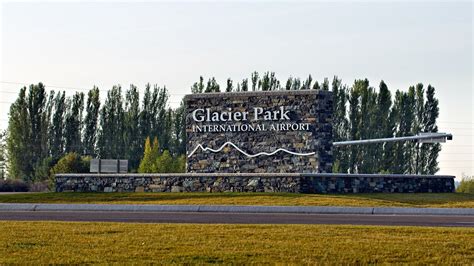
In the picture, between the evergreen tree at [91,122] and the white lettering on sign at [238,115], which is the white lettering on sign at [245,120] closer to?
the white lettering on sign at [238,115]

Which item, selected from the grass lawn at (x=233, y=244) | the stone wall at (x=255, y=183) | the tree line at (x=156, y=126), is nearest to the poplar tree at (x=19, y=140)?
the tree line at (x=156, y=126)

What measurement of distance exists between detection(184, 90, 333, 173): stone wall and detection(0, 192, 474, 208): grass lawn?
3.00m

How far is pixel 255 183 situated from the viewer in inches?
1538

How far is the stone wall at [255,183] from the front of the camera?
38.5 meters

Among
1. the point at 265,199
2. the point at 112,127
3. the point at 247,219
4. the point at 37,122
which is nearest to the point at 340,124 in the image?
the point at 112,127

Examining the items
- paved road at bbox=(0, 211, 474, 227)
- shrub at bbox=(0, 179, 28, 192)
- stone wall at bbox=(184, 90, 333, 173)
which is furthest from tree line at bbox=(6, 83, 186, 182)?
paved road at bbox=(0, 211, 474, 227)

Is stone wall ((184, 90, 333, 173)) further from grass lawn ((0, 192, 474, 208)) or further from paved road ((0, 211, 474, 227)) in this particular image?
paved road ((0, 211, 474, 227))


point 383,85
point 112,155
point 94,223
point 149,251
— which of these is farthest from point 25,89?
point 149,251

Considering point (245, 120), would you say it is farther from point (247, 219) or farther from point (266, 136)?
point (247, 219)

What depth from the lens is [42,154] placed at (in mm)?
68625

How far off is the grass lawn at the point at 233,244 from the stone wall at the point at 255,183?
638 inches

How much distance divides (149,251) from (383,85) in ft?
169

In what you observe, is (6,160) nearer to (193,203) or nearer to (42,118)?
(42,118)

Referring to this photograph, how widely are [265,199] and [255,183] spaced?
3997 millimetres
